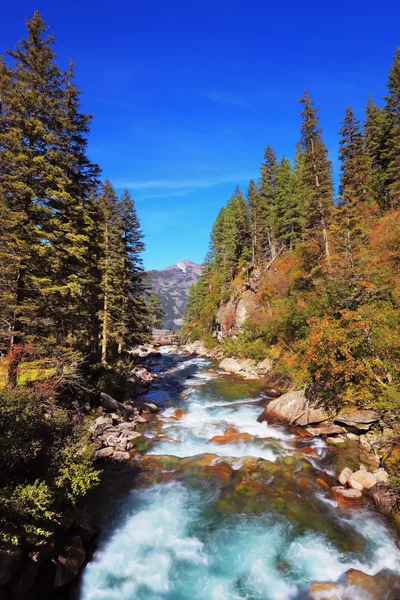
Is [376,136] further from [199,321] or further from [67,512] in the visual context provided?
[67,512]

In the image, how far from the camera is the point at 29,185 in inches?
523

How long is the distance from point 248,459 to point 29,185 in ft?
54.8

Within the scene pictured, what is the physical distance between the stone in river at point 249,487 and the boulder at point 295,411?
19.7 feet

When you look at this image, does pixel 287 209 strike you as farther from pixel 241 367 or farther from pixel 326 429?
pixel 326 429

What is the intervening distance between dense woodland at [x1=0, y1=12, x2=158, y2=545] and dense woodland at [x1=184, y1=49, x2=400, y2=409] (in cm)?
1299

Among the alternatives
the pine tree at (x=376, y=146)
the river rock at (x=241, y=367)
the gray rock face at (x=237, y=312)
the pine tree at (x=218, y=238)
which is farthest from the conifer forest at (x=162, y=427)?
the pine tree at (x=218, y=238)

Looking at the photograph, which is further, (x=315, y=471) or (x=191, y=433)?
(x=191, y=433)

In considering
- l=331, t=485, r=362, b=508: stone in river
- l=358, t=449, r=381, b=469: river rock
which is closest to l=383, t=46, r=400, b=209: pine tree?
l=358, t=449, r=381, b=469: river rock

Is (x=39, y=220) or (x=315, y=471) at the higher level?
(x=39, y=220)

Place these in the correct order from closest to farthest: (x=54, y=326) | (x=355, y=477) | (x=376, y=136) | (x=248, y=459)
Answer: (x=355, y=477) < (x=248, y=459) < (x=54, y=326) < (x=376, y=136)

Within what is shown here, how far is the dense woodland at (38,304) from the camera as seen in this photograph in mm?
7637

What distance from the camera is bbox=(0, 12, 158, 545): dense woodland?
764 cm

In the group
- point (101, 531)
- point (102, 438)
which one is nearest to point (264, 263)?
point (102, 438)

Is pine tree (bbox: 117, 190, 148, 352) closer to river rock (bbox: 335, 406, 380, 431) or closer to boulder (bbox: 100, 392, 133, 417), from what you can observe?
boulder (bbox: 100, 392, 133, 417)
